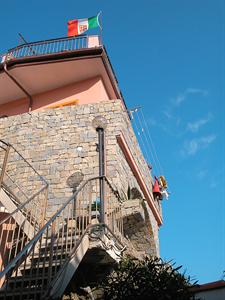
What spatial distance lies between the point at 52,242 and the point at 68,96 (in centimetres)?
725

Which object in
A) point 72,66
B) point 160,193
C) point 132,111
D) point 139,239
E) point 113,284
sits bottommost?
point 113,284

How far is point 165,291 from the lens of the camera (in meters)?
5.24

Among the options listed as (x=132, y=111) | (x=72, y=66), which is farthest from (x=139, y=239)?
(x=72, y=66)

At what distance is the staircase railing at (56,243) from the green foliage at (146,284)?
706 millimetres

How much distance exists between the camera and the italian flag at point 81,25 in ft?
38.6

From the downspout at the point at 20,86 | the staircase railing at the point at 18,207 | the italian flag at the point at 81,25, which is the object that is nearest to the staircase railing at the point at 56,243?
the staircase railing at the point at 18,207

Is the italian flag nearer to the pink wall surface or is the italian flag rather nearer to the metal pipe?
the pink wall surface

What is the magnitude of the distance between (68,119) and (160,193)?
4599 mm

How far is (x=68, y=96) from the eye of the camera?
1109 centimetres

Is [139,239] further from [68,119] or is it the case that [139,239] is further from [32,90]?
[32,90]

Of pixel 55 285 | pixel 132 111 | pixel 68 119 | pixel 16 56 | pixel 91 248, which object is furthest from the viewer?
pixel 16 56

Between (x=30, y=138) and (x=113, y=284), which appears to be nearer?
(x=113, y=284)

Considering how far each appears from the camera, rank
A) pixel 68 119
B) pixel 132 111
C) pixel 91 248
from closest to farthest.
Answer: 1. pixel 91 248
2. pixel 68 119
3. pixel 132 111

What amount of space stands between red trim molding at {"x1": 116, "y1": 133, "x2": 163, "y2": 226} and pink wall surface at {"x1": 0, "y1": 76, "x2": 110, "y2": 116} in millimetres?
2314
